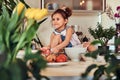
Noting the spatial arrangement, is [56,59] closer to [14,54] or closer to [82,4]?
[14,54]

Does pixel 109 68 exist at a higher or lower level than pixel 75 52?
higher

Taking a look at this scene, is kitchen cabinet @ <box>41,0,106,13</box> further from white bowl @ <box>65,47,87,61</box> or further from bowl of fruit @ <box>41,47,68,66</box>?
bowl of fruit @ <box>41,47,68,66</box>

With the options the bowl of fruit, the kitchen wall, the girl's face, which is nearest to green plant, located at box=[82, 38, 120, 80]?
the bowl of fruit

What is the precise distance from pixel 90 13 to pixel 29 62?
330 cm

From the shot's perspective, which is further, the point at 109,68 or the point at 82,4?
the point at 82,4

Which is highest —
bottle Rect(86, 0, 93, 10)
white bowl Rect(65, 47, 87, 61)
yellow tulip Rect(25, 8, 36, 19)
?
yellow tulip Rect(25, 8, 36, 19)

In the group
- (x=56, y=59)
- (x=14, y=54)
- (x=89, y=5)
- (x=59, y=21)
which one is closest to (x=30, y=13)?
(x=14, y=54)

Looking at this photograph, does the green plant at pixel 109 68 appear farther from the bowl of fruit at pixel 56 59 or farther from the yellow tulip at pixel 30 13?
the bowl of fruit at pixel 56 59

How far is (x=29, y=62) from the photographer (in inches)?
14.3

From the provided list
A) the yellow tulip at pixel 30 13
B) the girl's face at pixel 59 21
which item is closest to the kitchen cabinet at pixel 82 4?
the girl's face at pixel 59 21

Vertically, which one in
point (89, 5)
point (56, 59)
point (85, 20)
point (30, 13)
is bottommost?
point (85, 20)

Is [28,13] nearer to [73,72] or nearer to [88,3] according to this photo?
[73,72]

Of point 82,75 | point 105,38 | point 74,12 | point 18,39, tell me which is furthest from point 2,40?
point 74,12

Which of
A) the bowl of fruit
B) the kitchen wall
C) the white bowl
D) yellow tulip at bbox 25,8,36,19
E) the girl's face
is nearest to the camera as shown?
yellow tulip at bbox 25,8,36,19
